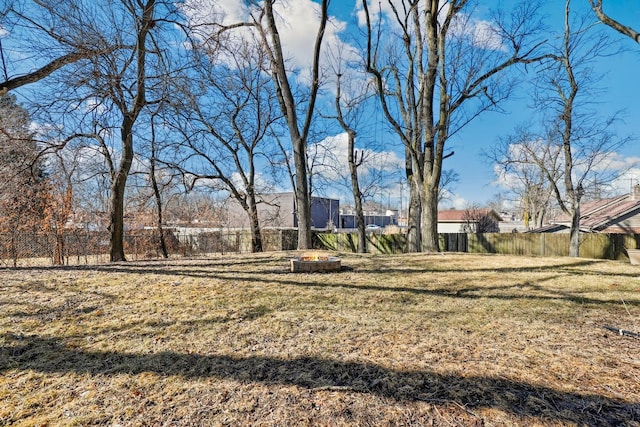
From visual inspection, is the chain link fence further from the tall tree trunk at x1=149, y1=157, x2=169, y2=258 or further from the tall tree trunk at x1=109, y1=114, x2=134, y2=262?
the tall tree trunk at x1=109, y1=114, x2=134, y2=262

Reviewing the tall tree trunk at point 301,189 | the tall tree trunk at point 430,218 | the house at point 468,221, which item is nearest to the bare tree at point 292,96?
the tall tree trunk at point 301,189

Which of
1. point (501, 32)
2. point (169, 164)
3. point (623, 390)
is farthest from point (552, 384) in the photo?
point (169, 164)

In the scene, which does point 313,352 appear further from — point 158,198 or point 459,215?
point 459,215

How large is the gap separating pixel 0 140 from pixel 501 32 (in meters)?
11.6

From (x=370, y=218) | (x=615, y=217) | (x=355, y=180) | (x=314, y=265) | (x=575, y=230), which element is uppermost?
(x=355, y=180)

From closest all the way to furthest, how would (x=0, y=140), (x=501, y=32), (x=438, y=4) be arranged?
1. (x=0, y=140)
2. (x=438, y=4)
3. (x=501, y=32)

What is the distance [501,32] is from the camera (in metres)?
8.90

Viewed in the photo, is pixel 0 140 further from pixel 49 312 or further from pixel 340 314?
pixel 340 314

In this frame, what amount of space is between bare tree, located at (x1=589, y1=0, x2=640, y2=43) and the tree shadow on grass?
809cm

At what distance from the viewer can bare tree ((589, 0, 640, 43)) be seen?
6.52 m

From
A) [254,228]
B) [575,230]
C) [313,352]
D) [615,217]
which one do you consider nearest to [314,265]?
[313,352]

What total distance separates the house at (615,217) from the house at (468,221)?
251 inches

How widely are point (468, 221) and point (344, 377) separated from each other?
95.0ft

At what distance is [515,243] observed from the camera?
15.3 m
